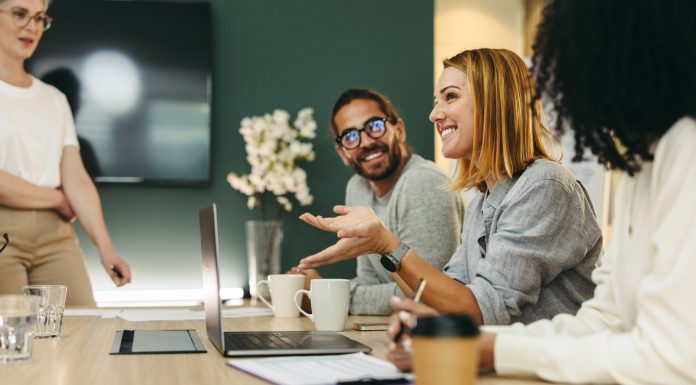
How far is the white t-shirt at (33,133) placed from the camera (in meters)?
2.97

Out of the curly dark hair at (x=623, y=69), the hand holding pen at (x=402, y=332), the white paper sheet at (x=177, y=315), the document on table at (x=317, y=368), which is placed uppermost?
the curly dark hair at (x=623, y=69)

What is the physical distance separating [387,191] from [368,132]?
24 centimetres

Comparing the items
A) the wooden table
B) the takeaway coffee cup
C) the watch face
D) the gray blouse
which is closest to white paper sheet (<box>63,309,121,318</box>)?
the wooden table

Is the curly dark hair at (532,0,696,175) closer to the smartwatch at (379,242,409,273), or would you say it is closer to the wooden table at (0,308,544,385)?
the wooden table at (0,308,544,385)

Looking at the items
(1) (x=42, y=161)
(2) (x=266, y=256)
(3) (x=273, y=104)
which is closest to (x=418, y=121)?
(3) (x=273, y=104)

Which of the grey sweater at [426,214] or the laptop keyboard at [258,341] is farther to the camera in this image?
the grey sweater at [426,214]

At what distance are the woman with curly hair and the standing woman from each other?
2.12 meters

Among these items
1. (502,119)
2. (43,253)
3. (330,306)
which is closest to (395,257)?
(330,306)

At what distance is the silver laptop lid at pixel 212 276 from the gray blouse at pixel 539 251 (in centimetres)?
59

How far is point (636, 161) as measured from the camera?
3.57ft

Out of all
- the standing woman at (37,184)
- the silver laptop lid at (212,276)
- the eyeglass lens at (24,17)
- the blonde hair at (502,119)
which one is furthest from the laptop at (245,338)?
the eyeglass lens at (24,17)

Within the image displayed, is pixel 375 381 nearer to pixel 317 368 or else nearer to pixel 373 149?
pixel 317 368

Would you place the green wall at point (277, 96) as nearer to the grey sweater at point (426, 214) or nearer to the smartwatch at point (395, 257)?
the grey sweater at point (426, 214)

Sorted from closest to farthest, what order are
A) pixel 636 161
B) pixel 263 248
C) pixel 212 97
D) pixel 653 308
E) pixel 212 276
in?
pixel 653 308 < pixel 636 161 < pixel 212 276 < pixel 263 248 < pixel 212 97
